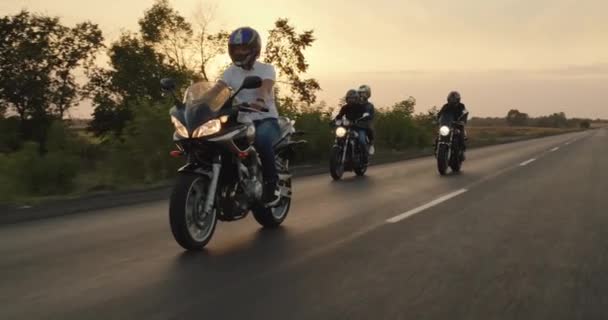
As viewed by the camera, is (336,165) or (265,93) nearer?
(265,93)

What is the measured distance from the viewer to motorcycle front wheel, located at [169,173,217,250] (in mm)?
5582

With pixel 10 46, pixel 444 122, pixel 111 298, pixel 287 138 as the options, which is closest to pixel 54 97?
pixel 10 46

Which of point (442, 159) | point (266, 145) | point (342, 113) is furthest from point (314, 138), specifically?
point (266, 145)

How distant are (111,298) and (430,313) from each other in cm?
209

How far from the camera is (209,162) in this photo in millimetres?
5848

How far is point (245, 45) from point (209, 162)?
1.29 meters

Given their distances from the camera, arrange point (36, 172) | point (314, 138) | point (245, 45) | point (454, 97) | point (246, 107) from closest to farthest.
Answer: point (246, 107)
point (245, 45)
point (36, 172)
point (454, 97)
point (314, 138)

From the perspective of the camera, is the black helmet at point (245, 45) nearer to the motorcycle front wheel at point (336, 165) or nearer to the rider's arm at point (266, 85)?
the rider's arm at point (266, 85)

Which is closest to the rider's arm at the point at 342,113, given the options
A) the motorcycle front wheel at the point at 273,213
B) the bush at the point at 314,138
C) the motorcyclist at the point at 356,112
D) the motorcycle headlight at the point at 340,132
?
the motorcyclist at the point at 356,112

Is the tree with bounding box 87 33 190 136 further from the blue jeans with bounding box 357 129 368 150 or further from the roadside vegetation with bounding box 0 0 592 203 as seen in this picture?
the blue jeans with bounding box 357 129 368 150

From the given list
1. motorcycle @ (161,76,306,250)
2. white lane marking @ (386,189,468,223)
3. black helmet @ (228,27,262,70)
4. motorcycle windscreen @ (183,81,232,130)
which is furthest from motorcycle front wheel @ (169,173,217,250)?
white lane marking @ (386,189,468,223)

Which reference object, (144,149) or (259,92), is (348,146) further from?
(259,92)

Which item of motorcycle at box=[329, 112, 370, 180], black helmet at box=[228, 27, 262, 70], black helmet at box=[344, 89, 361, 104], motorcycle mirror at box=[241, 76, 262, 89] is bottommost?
motorcycle at box=[329, 112, 370, 180]

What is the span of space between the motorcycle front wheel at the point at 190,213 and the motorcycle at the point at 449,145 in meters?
9.90
